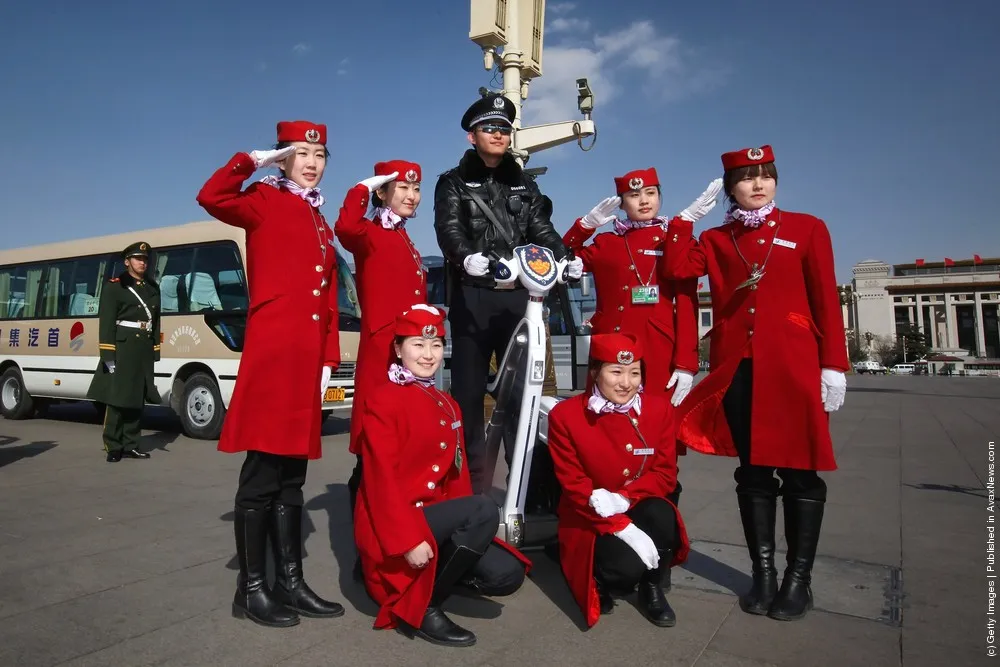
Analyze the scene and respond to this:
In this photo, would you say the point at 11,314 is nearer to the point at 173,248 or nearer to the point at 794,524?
the point at 173,248

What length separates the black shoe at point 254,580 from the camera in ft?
8.81

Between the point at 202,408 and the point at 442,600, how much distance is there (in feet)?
24.0

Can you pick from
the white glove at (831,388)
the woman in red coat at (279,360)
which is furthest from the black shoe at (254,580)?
the white glove at (831,388)

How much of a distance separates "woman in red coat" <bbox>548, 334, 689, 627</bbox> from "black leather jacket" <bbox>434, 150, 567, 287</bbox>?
888 millimetres

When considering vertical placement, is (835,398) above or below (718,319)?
below

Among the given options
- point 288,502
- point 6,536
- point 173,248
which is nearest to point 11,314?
point 173,248

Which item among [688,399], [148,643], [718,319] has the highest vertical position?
[718,319]

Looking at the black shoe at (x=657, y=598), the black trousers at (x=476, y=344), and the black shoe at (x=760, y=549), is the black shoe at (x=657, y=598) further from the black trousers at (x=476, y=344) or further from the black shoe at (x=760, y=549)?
the black trousers at (x=476, y=344)

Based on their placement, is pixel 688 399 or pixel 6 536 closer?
pixel 688 399

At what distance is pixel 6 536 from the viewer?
3.98m

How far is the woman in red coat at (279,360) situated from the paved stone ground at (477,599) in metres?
0.23

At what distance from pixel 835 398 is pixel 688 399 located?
2.01ft

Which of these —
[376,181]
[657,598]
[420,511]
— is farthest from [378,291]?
[657,598]

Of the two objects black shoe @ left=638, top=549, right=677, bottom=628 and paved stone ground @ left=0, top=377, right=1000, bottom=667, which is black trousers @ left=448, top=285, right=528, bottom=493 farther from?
black shoe @ left=638, top=549, right=677, bottom=628
